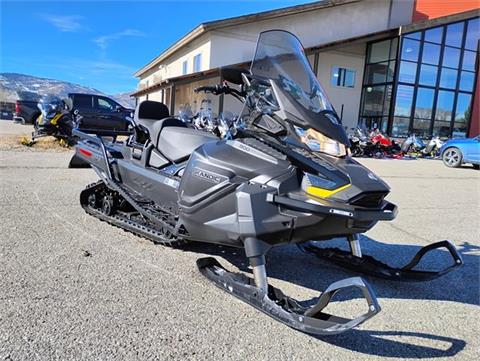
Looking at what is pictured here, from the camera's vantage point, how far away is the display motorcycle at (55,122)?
1100 cm

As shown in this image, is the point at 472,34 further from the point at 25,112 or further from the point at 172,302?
the point at 172,302

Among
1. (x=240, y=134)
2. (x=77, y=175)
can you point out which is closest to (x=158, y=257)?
(x=240, y=134)

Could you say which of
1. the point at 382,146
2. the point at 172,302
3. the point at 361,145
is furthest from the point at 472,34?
the point at 172,302

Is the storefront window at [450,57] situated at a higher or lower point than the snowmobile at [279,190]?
higher

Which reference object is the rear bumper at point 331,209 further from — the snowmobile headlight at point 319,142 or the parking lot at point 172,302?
the parking lot at point 172,302

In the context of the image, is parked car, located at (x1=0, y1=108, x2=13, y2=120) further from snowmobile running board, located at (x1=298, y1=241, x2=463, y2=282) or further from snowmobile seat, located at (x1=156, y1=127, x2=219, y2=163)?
snowmobile running board, located at (x1=298, y1=241, x2=463, y2=282)

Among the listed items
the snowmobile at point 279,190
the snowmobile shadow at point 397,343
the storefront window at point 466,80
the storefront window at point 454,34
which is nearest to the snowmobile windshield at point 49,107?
the snowmobile at point 279,190

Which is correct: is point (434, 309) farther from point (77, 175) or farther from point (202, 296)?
point (77, 175)

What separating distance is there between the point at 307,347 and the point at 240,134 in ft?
4.76

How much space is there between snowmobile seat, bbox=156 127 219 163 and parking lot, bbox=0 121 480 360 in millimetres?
861

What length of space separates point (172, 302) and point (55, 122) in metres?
10.2

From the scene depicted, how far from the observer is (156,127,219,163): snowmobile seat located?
10.7ft

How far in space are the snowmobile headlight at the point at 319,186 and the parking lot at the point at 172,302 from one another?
829 mm

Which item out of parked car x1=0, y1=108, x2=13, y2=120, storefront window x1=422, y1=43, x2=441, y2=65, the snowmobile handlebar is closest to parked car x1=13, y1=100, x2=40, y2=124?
parked car x1=0, y1=108, x2=13, y2=120
